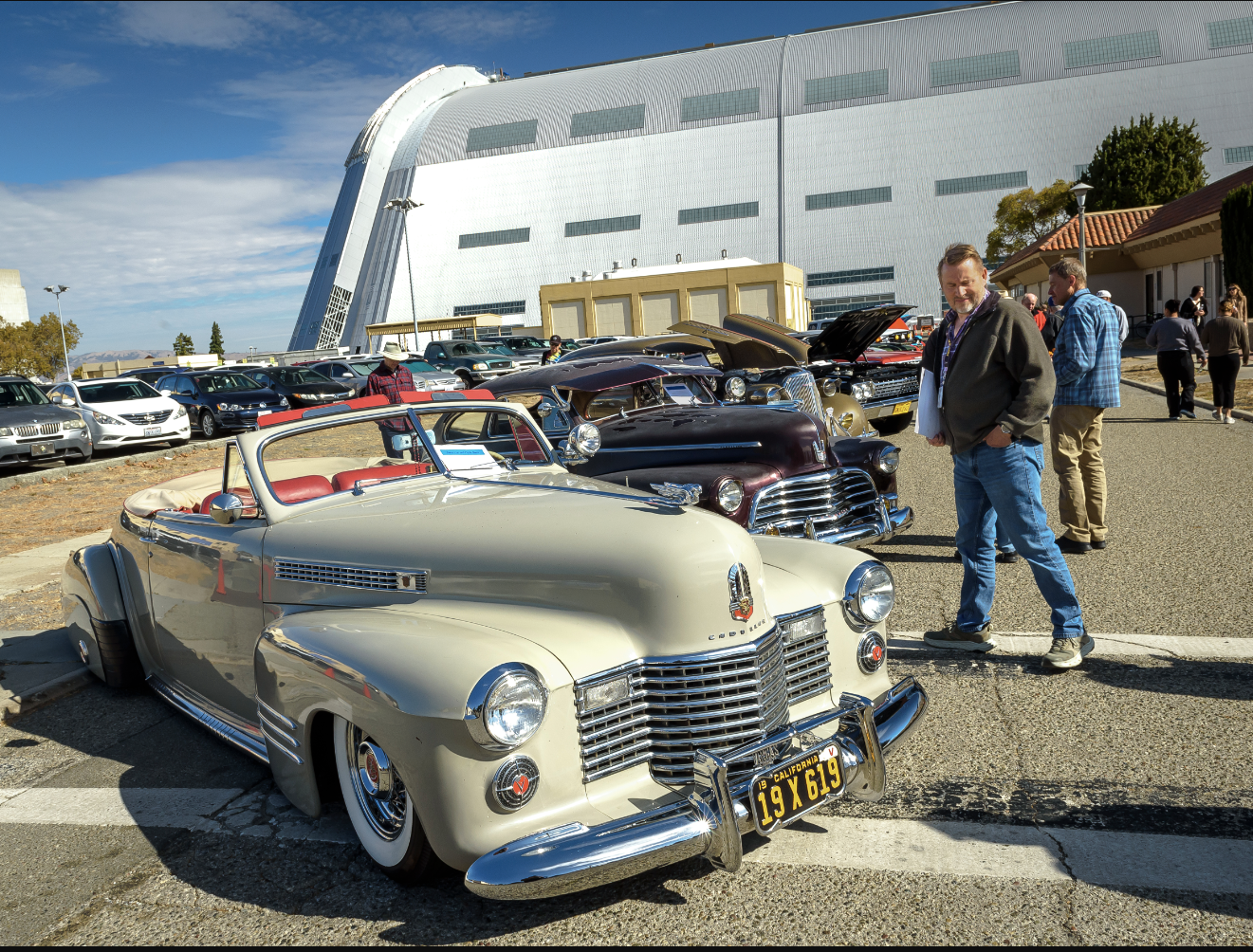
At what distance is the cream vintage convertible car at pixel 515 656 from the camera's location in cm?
274

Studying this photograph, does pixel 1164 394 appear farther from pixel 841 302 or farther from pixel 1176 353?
pixel 841 302

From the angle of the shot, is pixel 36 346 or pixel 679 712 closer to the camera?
pixel 679 712

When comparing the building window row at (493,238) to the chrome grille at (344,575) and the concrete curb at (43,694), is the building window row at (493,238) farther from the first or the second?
the chrome grille at (344,575)

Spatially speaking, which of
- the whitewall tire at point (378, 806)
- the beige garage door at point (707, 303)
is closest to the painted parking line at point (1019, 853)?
the whitewall tire at point (378, 806)

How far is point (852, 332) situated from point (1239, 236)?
762 inches

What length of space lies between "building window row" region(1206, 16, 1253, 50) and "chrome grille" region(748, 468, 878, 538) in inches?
2417

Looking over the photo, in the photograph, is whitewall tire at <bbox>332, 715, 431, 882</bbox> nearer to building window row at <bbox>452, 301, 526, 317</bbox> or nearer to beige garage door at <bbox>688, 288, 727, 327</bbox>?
beige garage door at <bbox>688, 288, 727, 327</bbox>

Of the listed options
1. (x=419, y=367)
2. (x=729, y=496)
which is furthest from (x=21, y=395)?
(x=729, y=496)

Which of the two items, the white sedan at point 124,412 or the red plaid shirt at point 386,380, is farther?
the white sedan at point 124,412

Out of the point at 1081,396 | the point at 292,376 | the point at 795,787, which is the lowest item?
the point at 795,787

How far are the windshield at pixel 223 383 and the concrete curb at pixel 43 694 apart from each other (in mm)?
17644

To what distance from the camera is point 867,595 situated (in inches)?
146

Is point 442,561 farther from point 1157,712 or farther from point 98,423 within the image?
point 98,423

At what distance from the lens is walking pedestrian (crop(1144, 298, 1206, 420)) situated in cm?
1338
